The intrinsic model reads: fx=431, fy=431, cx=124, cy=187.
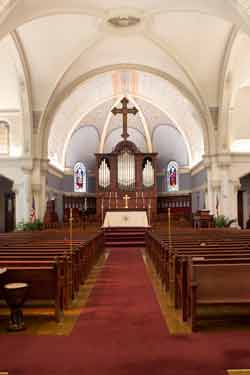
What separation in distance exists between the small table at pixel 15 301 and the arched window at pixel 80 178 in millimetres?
23506

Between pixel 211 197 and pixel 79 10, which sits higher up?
pixel 79 10

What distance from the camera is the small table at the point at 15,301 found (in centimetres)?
536

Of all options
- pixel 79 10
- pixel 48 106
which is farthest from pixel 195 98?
pixel 79 10

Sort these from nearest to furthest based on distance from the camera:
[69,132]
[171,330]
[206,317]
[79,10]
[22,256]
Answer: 1. [171,330]
2. [206,317]
3. [22,256]
4. [79,10]
5. [69,132]

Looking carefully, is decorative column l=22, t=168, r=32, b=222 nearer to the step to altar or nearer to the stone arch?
the stone arch

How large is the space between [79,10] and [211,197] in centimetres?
1121

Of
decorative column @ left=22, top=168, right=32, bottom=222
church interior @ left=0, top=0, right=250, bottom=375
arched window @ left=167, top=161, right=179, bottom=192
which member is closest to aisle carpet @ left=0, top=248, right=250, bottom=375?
church interior @ left=0, top=0, right=250, bottom=375

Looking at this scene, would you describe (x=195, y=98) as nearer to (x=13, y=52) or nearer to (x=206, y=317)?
(x=13, y=52)

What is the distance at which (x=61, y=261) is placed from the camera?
21.4ft

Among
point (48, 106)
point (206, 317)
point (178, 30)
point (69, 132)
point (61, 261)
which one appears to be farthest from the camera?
point (69, 132)

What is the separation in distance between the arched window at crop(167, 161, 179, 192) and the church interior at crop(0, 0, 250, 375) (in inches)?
5.3

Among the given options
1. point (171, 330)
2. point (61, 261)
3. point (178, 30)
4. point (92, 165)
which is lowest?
point (171, 330)

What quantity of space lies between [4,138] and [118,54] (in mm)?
7008

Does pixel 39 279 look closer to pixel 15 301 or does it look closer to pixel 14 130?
pixel 15 301
